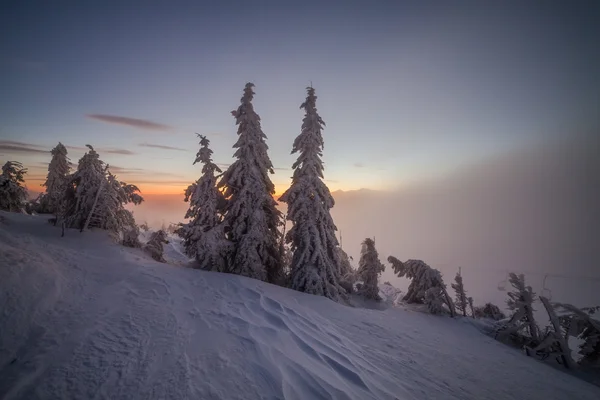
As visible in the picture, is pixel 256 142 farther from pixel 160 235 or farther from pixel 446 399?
pixel 446 399

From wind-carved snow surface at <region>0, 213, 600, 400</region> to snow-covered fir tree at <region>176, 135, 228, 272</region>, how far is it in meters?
3.24

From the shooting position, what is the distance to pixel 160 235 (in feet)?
63.1

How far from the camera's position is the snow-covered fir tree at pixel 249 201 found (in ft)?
51.1

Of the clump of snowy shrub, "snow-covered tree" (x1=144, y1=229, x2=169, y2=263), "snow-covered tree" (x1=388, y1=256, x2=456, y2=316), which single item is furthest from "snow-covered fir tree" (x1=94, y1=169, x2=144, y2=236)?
the clump of snowy shrub

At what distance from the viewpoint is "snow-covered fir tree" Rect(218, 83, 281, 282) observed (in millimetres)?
15562

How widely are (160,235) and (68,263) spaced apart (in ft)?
29.4

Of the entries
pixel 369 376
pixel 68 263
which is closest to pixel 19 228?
pixel 68 263

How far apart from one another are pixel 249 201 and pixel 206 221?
344 cm

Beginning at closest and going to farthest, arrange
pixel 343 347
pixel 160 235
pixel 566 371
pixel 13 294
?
pixel 13 294
pixel 343 347
pixel 566 371
pixel 160 235

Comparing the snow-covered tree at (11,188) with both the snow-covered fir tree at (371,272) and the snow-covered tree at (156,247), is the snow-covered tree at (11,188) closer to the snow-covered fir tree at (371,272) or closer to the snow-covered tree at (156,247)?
the snow-covered tree at (156,247)

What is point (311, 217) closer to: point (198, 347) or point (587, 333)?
point (198, 347)

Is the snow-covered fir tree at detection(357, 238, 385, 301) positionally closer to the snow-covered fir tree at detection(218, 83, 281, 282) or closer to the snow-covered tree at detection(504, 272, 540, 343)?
the snow-covered tree at detection(504, 272, 540, 343)

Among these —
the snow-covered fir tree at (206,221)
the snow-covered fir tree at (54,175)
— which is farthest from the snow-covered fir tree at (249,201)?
the snow-covered fir tree at (54,175)

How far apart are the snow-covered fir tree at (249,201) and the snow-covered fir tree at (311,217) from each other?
5.75 ft
